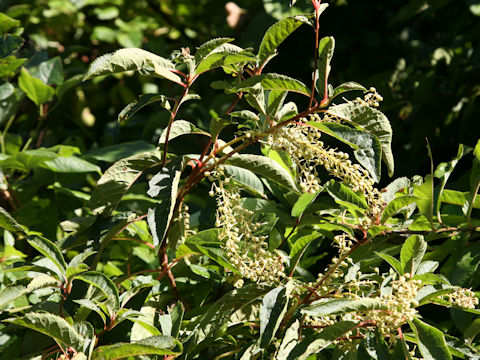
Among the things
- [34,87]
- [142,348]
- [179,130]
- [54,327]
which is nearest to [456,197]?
[179,130]

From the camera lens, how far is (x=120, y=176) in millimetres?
1013

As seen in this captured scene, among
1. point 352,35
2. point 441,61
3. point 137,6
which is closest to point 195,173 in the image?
point 441,61

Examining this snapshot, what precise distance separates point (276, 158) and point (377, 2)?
147cm

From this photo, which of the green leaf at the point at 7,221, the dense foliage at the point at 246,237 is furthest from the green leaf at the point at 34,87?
the green leaf at the point at 7,221

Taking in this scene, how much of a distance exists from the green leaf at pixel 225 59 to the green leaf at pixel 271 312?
361 mm

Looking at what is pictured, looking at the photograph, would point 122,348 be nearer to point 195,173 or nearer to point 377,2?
point 195,173

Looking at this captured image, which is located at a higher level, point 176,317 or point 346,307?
point 346,307

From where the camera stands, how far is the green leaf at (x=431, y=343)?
86 cm

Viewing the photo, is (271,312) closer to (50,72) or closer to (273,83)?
(273,83)

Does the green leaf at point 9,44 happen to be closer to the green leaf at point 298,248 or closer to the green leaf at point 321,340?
the green leaf at point 298,248

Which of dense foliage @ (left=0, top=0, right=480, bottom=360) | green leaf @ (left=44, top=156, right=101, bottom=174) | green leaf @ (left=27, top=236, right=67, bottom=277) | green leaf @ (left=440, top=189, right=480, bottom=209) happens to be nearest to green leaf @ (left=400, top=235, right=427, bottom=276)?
dense foliage @ (left=0, top=0, right=480, bottom=360)

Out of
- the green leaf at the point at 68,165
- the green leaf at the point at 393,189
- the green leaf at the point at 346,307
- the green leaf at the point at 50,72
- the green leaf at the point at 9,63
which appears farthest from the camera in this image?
the green leaf at the point at 50,72

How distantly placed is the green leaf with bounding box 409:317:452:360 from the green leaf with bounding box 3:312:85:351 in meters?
0.51

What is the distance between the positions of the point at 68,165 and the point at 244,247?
0.65 meters
